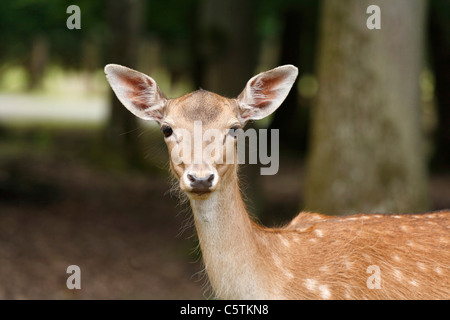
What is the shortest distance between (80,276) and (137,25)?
24.6ft

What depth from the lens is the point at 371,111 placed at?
7.67 metres

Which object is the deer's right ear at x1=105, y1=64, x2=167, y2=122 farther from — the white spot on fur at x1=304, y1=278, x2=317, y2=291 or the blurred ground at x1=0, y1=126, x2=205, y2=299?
the blurred ground at x1=0, y1=126, x2=205, y2=299

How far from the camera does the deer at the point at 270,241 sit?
13.9 ft

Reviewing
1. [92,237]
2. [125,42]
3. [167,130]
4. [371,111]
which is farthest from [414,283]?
[125,42]

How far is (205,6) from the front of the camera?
400 inches

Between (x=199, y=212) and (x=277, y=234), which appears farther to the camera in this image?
(x=277, y=234)

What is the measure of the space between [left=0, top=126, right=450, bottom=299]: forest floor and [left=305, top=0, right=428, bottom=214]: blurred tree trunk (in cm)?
180

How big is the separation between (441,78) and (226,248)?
13.2 meters

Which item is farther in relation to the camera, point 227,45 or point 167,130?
point 227,45

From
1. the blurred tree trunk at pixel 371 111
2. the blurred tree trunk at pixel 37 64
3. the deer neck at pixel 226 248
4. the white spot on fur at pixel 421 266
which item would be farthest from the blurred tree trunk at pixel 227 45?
the blurred tree trunk at pixel 37 64

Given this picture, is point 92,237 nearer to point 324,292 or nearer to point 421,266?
point 324,292

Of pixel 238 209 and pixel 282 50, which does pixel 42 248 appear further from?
Result: pixel 282 50

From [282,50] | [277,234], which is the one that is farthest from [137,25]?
[277,234]

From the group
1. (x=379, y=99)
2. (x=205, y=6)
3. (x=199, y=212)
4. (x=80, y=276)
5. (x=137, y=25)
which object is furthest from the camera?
(x=137, y=25)
